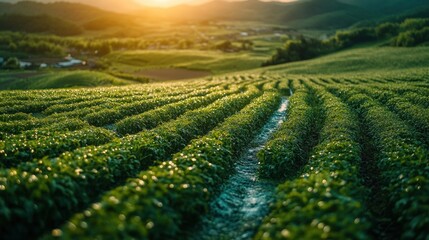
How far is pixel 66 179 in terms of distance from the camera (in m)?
12.0

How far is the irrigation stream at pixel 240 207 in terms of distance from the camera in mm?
12461

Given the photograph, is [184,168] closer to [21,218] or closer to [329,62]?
[21,218]

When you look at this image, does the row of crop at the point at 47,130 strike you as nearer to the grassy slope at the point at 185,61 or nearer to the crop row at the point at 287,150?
the crop row at the point at 287,150

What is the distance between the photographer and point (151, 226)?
9.62 m

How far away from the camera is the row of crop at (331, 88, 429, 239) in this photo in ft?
35.0

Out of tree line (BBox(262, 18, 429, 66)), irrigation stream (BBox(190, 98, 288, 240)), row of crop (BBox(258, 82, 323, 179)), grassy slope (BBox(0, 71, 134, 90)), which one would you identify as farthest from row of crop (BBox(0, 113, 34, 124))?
tree line (BBox(262, 18, 429, 66))

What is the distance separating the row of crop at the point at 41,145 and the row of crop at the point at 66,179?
2.36 m

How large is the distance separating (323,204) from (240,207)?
4.75 meters

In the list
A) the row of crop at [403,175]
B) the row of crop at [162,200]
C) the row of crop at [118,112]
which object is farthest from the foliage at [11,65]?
the row of crop at [403,175]

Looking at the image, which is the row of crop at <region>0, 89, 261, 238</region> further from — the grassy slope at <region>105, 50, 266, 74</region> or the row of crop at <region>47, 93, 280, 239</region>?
the grassy slope at <region>105, 50, 266, 74</region>

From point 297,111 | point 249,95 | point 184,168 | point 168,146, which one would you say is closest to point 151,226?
point 184,168

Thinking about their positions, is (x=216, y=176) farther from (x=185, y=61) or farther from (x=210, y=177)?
(x=185, y=61)

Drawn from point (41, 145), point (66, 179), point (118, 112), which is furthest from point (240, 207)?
point (118, 112)

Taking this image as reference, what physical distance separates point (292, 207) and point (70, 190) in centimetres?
793
